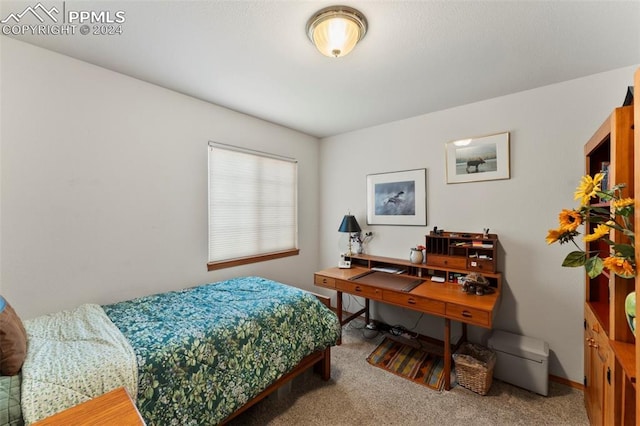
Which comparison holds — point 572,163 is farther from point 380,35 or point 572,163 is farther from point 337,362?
point 337,362

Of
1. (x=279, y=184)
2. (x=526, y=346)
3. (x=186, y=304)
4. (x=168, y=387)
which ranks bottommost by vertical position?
(x=526, y=346)

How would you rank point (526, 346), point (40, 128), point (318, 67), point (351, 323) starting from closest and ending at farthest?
point (40, 128)
point (318, 67)
point (526, 346)
point (351, 323)

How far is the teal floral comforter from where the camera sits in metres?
1.32

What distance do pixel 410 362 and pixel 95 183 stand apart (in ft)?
10.1

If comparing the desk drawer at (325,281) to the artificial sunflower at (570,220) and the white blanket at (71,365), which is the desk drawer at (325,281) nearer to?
the white blanket at (71,365)

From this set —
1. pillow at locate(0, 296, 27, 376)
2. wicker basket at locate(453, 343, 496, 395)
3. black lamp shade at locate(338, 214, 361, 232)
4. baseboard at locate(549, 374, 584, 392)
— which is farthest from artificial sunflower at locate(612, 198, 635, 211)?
pillow at locate(0, 296, 27, 376)

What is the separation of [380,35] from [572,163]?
1.88 metres

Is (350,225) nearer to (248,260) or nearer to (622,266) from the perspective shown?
(248,260)

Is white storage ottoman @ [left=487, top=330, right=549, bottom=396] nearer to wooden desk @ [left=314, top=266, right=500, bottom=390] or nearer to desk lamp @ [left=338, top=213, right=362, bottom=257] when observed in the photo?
wooden desk @ [left=314, top=266, right=500, bottom=390]

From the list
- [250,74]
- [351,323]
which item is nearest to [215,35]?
[250,74]

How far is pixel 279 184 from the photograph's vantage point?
331cm

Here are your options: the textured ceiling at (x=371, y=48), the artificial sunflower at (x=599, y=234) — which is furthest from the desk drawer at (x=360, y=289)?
the textured ceiling at (x=371, y=48)

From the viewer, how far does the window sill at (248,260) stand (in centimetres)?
264

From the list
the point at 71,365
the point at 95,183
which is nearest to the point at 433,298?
the point at 71,365
